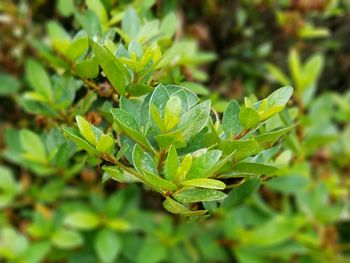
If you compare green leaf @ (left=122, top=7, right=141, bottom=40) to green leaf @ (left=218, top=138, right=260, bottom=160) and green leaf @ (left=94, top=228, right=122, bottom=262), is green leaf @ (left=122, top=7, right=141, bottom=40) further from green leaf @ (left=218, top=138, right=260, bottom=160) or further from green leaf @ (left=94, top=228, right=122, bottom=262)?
green leaf @ (left=94, top=228, right=122, bottom=262)

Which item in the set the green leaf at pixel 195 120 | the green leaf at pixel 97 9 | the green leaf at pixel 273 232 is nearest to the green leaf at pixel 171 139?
the green leaf at pixel 195 120

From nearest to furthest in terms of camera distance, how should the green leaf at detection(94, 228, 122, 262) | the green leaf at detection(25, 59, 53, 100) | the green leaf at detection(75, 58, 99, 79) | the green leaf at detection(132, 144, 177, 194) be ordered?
the green leaf at detection(132, 144, 177, 194) → the green leaf at detection(75, 58, 99, 79) → the green leaf at detection(25, 59, 53, 100) → the green leaf at detection(94, 228, 122, 262)

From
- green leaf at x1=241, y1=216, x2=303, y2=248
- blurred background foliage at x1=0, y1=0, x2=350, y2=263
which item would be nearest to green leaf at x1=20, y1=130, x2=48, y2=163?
blurred background foliage at x1=0, y1=0, x2=350, y2=263

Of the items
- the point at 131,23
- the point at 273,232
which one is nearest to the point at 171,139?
the point at 131,23

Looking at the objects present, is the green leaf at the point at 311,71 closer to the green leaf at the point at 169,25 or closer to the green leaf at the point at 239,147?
the green leaf at the point at 169,25

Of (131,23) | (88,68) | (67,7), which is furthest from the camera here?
(67,7)

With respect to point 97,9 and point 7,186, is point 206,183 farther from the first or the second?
point 7,186
